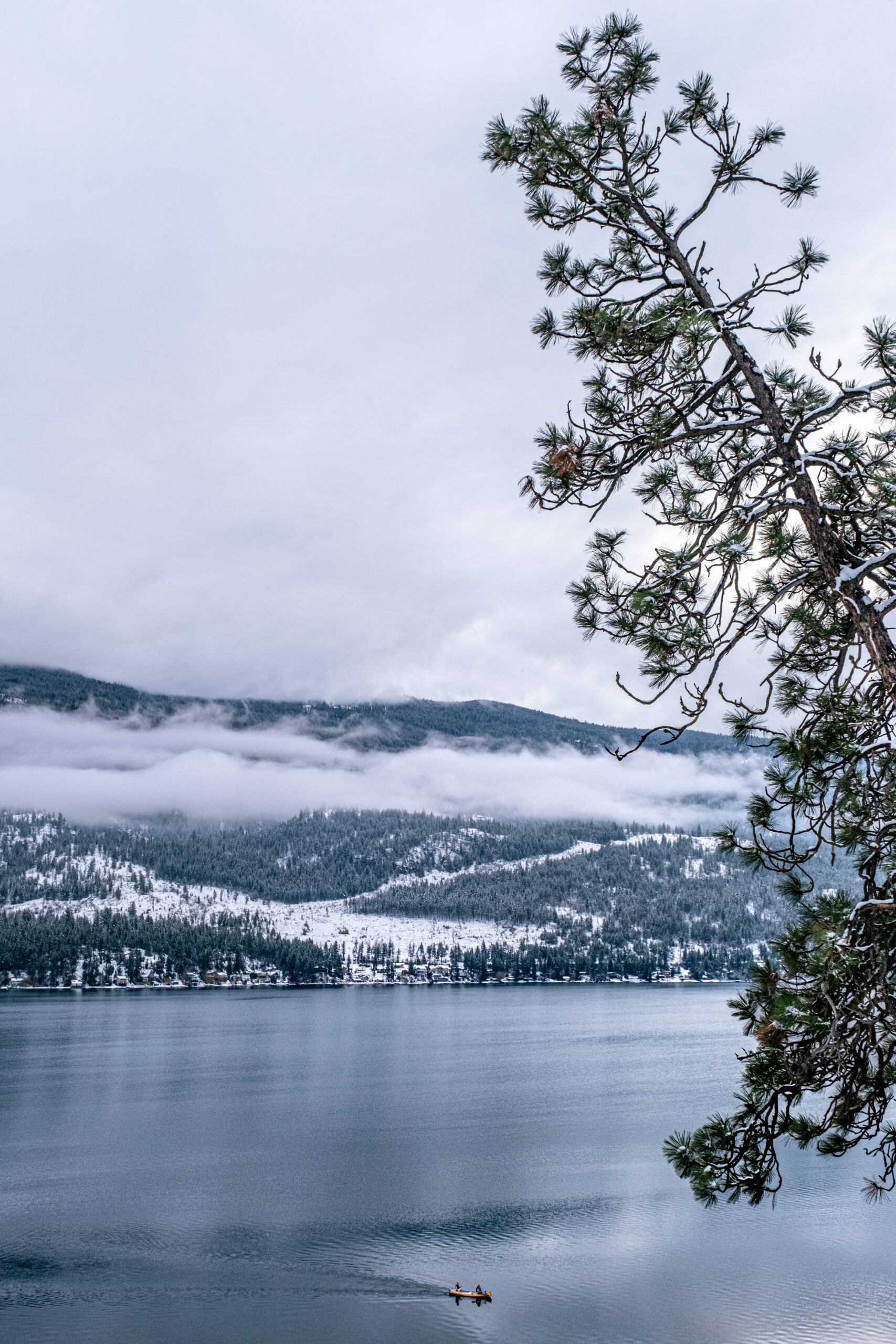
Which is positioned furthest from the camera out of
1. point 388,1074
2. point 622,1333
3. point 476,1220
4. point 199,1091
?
point 388,1074

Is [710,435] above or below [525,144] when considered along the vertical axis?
below

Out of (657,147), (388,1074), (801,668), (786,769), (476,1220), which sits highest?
(657,147)

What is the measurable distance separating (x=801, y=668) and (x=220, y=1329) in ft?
111

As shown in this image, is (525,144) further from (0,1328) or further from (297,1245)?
(297,1245)

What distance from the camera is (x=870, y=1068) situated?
629 centimetres

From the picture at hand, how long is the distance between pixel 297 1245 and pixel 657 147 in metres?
43.3

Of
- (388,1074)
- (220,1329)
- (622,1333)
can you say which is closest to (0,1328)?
(220,1329)

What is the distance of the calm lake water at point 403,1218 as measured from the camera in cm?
3203

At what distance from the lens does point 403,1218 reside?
44.0m

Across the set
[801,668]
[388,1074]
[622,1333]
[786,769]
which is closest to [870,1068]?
[786,769]

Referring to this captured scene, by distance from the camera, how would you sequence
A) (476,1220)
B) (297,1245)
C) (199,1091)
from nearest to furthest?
(297,1245)
(476,1220)
(199,1091)

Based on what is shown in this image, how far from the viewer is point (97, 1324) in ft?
105

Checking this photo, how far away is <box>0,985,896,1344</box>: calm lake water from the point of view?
32.0m

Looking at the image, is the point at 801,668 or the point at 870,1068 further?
the point at 801,668
